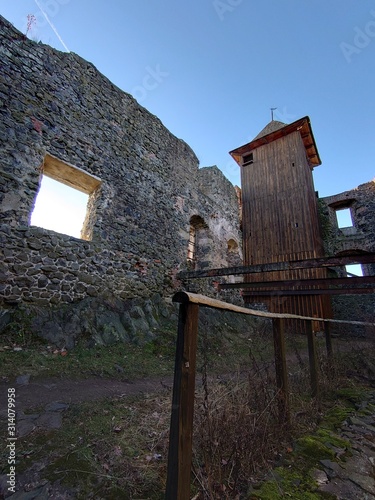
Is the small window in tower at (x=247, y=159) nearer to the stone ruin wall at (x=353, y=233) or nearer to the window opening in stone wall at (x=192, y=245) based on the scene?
the window opening in stone wall at (x=192, y=245)

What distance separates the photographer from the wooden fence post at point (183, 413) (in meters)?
1.22

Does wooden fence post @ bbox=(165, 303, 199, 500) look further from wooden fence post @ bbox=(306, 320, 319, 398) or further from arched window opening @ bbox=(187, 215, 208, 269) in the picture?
arched window opening @ bbox=(187, 215, 208, 269)

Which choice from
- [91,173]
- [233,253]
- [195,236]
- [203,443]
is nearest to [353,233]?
[233,253]

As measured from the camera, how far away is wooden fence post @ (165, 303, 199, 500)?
1219 millimetres

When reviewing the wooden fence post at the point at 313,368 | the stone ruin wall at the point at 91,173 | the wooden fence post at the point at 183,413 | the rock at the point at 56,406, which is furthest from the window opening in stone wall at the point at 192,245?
the wooden fence post at the point at 183,413

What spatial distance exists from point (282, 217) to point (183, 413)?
10859 millimetres

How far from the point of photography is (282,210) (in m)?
11.0

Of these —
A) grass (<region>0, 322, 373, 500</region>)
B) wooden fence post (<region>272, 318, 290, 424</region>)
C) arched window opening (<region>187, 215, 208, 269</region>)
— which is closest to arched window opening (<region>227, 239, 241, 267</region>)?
arched window opening (<region>187, 215, 208, 269</region>)

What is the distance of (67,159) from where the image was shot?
233 inches

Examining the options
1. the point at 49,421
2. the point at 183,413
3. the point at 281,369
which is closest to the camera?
the point at 183,413

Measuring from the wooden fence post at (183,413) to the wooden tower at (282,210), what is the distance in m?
9.26

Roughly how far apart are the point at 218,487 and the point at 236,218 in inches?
452

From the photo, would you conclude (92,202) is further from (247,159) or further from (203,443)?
(247,159)

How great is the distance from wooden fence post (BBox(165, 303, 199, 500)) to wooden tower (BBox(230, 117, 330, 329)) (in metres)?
9.26
